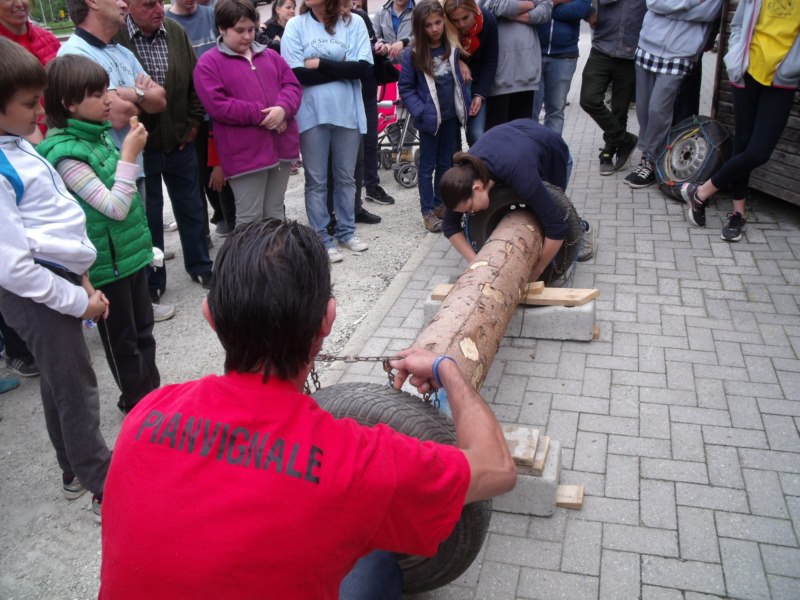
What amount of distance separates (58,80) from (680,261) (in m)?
4.01

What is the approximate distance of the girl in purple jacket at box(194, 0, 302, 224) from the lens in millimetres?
4496

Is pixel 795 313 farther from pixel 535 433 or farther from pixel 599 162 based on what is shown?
pixel 599 162

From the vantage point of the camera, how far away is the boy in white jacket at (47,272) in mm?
2320

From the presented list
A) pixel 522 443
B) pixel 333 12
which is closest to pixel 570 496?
pixel 522 443

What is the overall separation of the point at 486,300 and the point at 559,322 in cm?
98

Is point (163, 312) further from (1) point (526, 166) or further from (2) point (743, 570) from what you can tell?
(2) point (743, 570)

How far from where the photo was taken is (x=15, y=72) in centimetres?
229

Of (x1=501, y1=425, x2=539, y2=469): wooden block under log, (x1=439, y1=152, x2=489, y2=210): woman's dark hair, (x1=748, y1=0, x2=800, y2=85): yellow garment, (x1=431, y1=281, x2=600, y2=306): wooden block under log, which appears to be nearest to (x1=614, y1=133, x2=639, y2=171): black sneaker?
(x1=748, y1=0, x2=800, y2=85): yellow garment

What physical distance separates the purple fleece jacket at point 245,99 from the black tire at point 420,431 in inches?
112

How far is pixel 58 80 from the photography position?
114 inches

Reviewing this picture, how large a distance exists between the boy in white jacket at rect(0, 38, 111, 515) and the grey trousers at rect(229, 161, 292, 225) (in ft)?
7.15

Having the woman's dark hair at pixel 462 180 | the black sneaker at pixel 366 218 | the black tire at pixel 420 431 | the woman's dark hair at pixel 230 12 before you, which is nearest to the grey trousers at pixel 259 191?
the woman's dark hair at pixel 230 12

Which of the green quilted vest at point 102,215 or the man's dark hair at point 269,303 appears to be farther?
the green quilted vest at point 102,215

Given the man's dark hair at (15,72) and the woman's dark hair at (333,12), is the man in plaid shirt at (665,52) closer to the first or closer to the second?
the woman's dark hair at (333,12)
